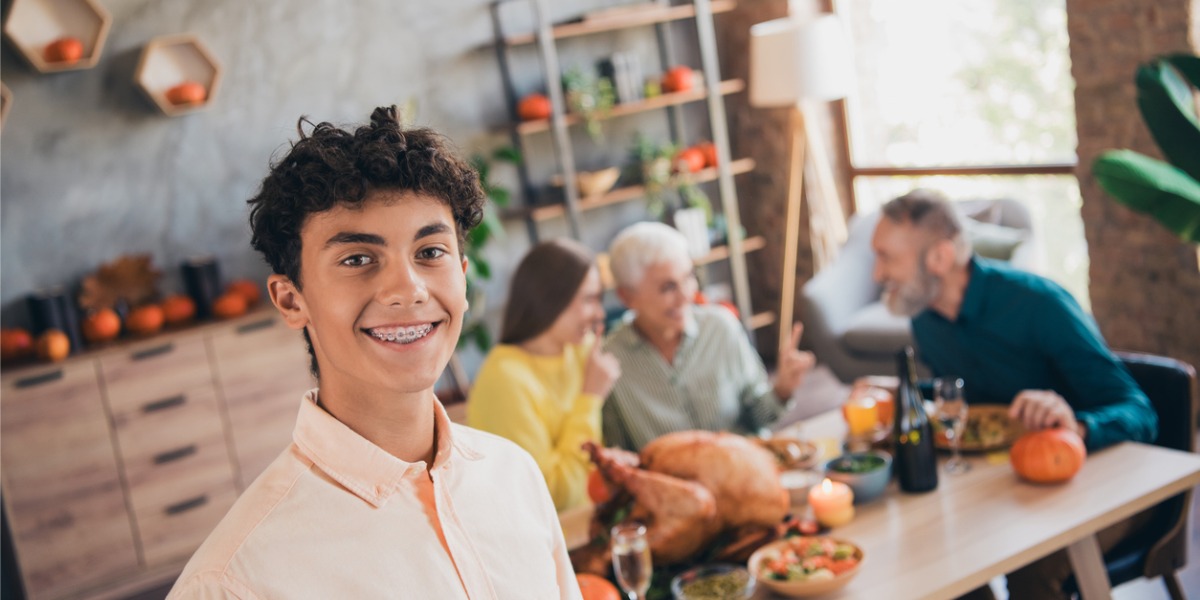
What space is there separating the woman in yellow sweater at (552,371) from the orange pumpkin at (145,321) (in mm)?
2438

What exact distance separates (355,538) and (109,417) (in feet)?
12.6

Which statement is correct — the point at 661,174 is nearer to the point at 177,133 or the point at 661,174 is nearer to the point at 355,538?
the point at 177,133

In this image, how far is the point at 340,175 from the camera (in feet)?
3.91

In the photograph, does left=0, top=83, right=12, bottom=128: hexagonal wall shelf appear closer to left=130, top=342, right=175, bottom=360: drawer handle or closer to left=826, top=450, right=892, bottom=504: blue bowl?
left=130, top=342, right=175, bottom=360: drawer handle

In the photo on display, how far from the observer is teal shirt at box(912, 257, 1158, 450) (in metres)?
2.44

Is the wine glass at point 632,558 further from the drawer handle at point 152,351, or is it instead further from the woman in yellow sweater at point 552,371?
the drawer handle at point 152,351

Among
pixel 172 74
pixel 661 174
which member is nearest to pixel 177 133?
pixel 172 74

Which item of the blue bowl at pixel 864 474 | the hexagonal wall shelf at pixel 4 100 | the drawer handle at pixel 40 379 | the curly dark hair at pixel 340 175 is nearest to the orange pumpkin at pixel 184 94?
the hexagonal wall shelf at pixel 4 100

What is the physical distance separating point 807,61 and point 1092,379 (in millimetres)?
3075

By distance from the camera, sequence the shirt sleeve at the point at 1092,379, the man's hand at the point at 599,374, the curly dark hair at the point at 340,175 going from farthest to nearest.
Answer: the man's hand at the point at 599,374
the shirt sleeve at the point at 1092,379
the curly dark hair at the point at 340,175

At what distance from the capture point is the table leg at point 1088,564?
81.6 inches

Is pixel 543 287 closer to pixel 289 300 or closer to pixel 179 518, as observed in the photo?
pixel 289 300

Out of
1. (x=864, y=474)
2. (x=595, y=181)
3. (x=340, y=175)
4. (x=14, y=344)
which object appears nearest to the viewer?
(x=340, y=175)

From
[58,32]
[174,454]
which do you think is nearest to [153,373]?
[174,454]
